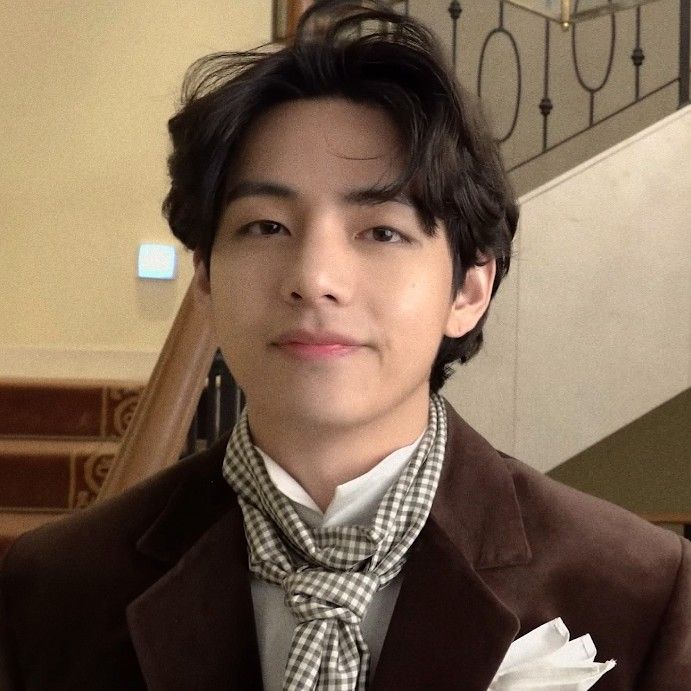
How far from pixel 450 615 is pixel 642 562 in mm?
216

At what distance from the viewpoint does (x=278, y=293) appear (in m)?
1.19

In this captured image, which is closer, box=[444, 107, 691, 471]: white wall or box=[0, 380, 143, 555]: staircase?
box=[0, 380, 143, 555]: staircase

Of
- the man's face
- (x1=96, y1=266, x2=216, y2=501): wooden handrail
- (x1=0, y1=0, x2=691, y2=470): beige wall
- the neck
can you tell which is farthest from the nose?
(x1=0, y1=0, x2=691, y2=470): beige wall

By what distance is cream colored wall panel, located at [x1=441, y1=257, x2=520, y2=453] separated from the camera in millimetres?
4203

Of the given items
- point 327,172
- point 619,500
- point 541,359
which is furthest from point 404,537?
point 619,500

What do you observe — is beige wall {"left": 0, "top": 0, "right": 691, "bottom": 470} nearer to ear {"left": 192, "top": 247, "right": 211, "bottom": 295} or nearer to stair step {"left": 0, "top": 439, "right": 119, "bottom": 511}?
stair step {"left": 0, "top": 439, "right": 119, "bottom": 511}

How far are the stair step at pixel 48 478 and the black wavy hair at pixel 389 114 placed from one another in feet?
7.50

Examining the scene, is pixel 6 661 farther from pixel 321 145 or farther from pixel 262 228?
pixel 321 145

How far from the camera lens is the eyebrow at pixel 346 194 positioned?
1.21 m

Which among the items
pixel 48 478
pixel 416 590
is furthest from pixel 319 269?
pixel 48 478

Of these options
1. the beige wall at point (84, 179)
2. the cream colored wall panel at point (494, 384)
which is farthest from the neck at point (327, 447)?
the beige wall at point (84, 179)

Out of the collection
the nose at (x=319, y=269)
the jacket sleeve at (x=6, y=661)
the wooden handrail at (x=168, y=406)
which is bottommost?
the wooden handrail at (x=168, y=406)

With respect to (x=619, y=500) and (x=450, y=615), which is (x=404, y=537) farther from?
(x=619, y=500)

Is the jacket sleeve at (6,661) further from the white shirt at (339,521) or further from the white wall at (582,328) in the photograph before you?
the white wall at (582,328)
